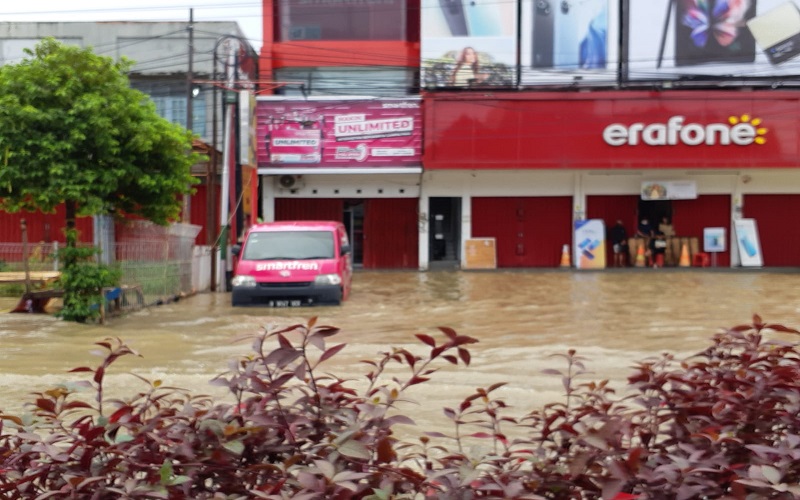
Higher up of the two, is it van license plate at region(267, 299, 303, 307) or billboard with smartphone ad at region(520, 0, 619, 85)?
billboard with smartphone ad at region(520, 0, 619, 85)

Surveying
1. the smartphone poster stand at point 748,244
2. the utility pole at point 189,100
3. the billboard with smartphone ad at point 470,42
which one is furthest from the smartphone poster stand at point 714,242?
the utility pole at point 189,100

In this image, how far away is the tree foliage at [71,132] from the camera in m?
12.8

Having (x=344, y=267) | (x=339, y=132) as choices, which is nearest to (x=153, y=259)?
(x=344, y=267)

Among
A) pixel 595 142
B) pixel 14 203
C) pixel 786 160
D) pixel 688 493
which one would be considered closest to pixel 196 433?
pixel 688 493

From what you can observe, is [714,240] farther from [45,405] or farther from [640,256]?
[45,405]

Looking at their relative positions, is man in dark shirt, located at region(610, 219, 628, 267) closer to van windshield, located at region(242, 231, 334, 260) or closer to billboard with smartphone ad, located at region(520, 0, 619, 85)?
billboard with smartphone ad, located at region(520, 0, 619, 85)

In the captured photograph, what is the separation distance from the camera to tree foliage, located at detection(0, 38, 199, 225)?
41.9ft

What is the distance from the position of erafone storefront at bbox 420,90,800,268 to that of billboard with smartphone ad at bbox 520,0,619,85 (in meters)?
1.73

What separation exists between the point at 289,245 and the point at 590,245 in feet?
42.9

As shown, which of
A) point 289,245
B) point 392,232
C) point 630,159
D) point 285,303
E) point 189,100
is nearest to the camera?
point 285,303

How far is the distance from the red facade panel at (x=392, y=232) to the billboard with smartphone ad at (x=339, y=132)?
1.92 m

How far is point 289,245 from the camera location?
16.7m

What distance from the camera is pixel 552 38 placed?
2777 cm

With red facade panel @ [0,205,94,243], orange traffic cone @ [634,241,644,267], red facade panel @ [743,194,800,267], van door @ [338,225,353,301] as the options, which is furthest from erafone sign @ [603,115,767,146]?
red facade panel @ [0,205,94,243]
